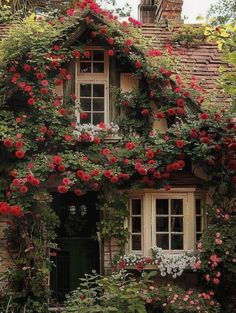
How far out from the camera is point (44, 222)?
1073cm

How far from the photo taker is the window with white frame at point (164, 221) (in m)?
11.3

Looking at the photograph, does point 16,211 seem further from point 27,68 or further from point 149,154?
point 27,68

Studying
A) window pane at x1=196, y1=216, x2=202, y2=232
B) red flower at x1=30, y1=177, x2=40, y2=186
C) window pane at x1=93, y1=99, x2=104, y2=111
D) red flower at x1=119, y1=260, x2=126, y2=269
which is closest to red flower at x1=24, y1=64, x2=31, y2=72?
window pane at x1=93, y1=99, x2=104, y2=111

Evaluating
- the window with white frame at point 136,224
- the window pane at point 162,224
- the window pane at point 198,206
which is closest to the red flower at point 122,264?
the window with white frame at point 136,224

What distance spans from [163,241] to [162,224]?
339 mm

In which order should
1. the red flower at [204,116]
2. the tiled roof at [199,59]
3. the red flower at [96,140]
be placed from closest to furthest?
the red flower at [204,116] < the red flower at [96,140] < the tiled roof at [199,59]

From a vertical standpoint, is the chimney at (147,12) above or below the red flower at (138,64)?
above

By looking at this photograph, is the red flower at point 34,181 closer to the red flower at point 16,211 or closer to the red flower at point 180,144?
the red flower at point 16,211

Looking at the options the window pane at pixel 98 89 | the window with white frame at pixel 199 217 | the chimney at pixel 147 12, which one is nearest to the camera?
the window with white frame at pixel 199 217

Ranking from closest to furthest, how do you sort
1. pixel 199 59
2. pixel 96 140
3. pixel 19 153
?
pixel 19 153 → pixel 96 140 → pixel 199 59

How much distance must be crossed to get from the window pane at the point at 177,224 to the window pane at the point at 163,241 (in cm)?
21

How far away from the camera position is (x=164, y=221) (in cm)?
1144

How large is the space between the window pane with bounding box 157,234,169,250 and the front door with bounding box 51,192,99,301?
5.49 ft

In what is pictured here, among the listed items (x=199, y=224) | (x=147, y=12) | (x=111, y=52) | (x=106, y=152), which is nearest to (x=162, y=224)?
(x=199, y=224)
